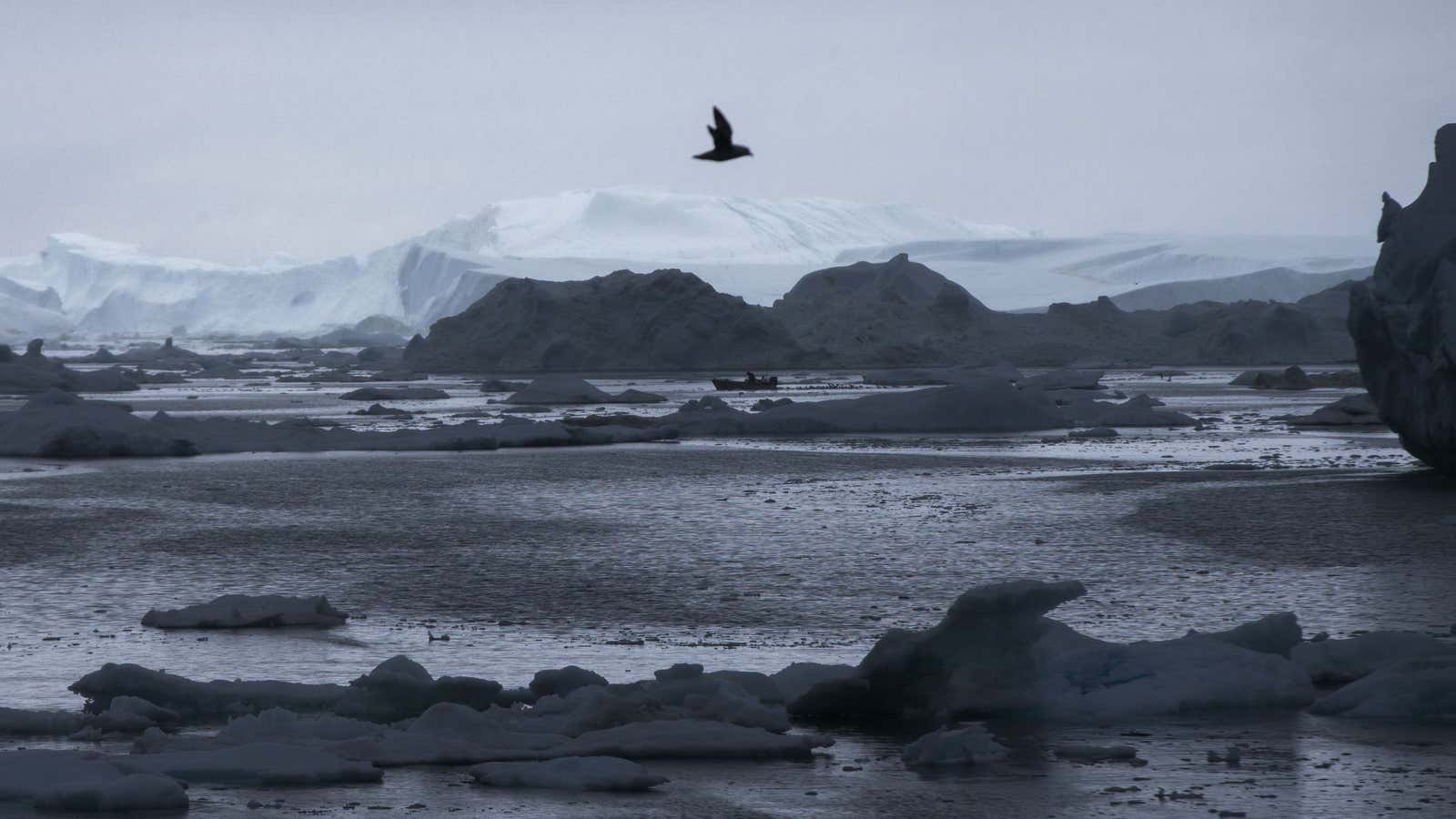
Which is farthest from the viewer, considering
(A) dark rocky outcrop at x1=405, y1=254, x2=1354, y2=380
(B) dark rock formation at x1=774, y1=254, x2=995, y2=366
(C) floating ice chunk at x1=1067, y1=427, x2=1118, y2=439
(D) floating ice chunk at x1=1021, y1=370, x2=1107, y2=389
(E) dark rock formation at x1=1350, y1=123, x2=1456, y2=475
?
(B) dark rock formation at x1=774, y1=254, x2=995, y2=366

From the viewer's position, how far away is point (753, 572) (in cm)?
1009

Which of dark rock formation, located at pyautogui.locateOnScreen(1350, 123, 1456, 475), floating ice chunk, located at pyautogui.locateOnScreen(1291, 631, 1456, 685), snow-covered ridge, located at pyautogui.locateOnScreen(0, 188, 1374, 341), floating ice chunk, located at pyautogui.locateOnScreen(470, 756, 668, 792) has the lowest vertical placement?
floating ice chunk, located at pyautogui.locateOnScreen(470, 756, 668, 792)

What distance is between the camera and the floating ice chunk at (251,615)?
27.3ft

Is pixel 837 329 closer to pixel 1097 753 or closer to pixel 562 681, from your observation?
pixel 562 681

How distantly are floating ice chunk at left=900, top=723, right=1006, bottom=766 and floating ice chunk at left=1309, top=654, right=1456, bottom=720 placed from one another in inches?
56.5

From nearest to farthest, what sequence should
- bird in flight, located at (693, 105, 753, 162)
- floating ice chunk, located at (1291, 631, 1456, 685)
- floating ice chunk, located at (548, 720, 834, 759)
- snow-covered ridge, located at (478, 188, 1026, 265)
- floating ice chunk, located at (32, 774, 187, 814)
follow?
1. floating ice chunk, located at (32, 774, 187, 814)
2. floating ice chunk, located at (548, 720, 834, 759)
3. floating ice chunk, located at (1291, 631, 1456, 685)
4. bird in flight, located at (693, 105, 753, 162)
5. snow-covered ridge, located at (478, 188, 1026, 265)

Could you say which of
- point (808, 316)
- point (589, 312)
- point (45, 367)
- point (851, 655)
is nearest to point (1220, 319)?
point (808, 316)

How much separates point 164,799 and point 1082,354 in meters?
46.9

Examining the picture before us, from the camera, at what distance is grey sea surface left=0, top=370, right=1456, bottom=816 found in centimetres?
542

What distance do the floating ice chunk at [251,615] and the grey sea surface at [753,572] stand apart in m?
0.16

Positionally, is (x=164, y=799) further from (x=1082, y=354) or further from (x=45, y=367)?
(x=1082, y=354)

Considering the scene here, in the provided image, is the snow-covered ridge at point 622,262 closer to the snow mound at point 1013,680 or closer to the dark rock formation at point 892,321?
the dark rock formation at point 892,321

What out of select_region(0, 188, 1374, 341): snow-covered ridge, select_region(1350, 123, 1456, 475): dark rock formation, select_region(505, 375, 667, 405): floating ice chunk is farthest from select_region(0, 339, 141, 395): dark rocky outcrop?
select_region(0, 188, 1374, 341): snow-covered ridge

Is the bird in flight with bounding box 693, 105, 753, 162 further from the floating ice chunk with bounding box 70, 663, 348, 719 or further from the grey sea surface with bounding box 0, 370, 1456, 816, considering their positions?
the floating ice chunk with bounding box 70, 663, 348, 719
